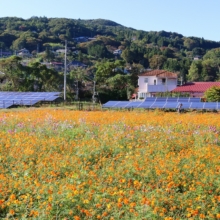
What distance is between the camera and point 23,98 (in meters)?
34.0

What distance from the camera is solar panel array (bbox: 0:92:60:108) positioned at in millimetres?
31942

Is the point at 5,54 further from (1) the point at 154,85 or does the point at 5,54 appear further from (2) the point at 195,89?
(2) the point at 195,89

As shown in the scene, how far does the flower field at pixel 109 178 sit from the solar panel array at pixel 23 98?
2162 centimetres

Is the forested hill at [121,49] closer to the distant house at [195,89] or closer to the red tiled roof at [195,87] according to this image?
the red tiled roof at [195,87]

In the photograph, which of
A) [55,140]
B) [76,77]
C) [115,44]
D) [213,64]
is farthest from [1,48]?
[55,140]

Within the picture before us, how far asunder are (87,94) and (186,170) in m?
41.5

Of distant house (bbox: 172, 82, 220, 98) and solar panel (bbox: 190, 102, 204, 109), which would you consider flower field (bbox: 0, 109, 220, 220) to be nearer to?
solar panel (bbox: 190, 102, 204, 109)

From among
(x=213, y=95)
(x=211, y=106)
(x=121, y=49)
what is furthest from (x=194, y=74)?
(x=121, y=49)

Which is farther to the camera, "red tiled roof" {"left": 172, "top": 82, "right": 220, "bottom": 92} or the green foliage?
"red tiled roof" {"left": 172, "top": 82, "right": 220, "bottom": 92}

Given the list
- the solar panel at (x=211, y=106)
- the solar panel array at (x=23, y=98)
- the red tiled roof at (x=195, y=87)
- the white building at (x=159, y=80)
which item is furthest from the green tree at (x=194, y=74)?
the solar panel at (x=211, y=106)

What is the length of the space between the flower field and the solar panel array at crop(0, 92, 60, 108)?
70.9ft

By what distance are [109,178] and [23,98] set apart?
28855mm

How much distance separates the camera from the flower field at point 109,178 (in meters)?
5.16

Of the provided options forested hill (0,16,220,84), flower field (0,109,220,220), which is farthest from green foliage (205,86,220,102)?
forested hill (0,16,220,84)
